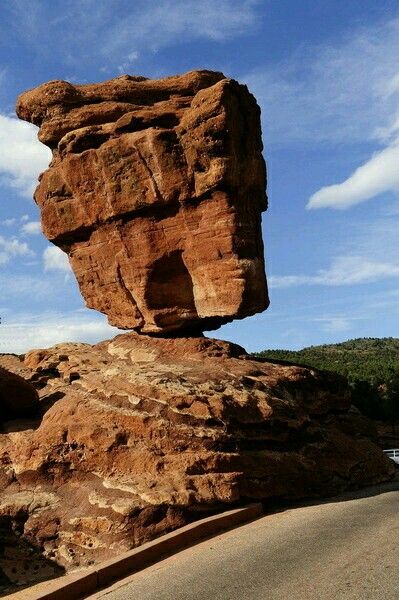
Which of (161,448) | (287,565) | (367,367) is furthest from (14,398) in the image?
(367,367)

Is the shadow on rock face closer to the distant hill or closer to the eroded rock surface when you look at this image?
the eroded rock surface

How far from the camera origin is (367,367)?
230 ft

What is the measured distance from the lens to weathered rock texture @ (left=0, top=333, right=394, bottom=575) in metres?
11.2

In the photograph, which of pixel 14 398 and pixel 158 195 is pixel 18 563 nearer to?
pixel 14 398

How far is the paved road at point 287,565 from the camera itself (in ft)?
25.3

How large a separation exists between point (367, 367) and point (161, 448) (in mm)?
61393

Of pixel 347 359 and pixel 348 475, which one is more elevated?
pixel 347 359

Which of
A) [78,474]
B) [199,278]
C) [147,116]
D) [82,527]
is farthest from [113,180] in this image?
[82,527]

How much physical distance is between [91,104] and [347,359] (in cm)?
7684

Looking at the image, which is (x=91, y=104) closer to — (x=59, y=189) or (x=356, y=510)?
(x=59, y=189)

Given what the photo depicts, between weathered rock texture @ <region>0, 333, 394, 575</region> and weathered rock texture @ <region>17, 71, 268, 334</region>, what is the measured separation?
1.77 metres

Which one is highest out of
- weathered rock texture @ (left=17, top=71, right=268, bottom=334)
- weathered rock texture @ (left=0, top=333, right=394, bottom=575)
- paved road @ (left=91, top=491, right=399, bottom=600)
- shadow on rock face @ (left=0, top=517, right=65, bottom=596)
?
weathered rock texture @ (left=17, top=71, right=268, bottom=334)

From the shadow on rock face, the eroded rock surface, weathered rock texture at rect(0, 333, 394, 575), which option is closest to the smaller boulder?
the eroded rock surface

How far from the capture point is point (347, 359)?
89438 mm
